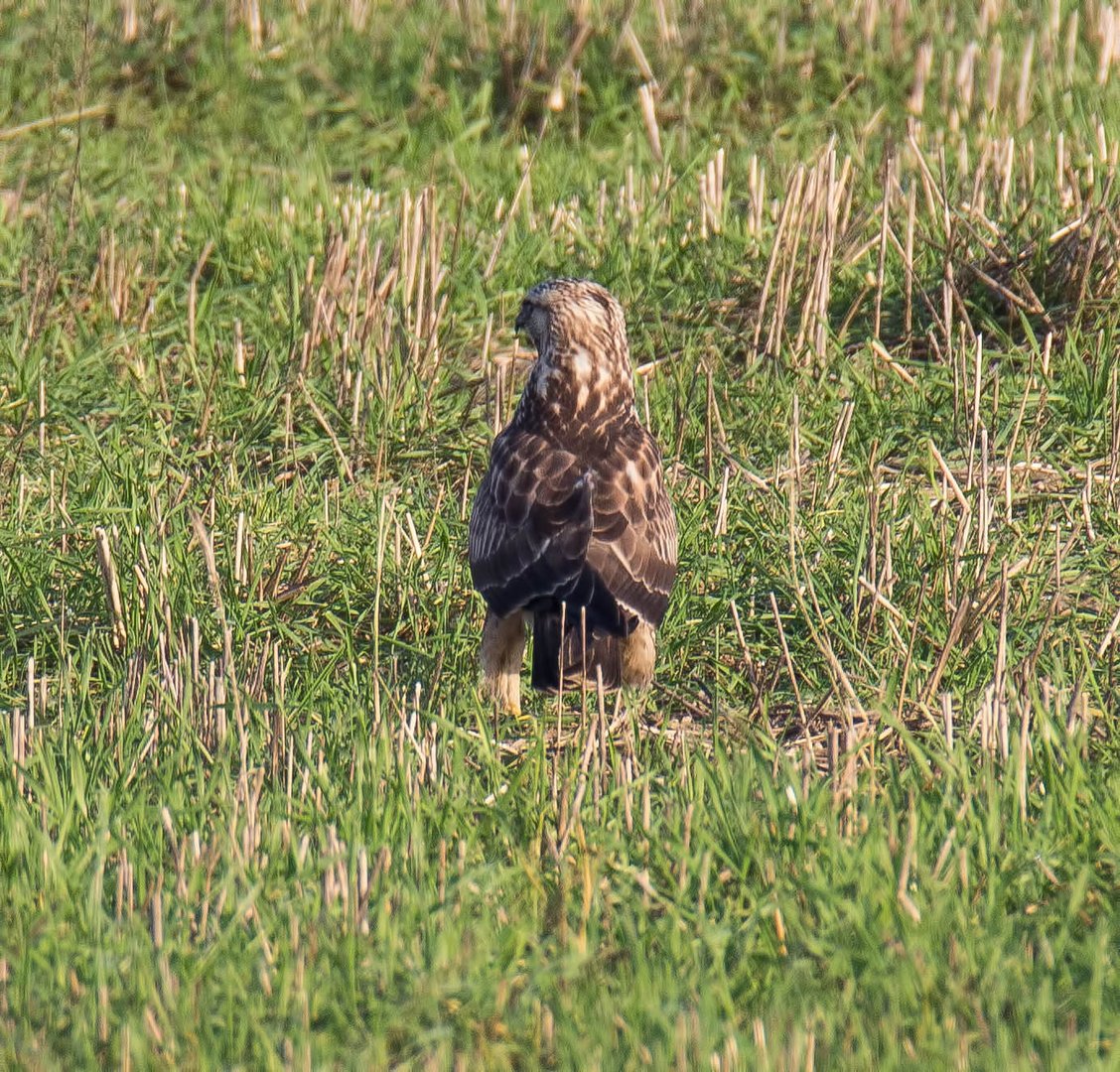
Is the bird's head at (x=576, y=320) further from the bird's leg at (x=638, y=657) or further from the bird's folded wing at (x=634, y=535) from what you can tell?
the bird's leg at (x=638, y=657)

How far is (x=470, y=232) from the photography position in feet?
28.8

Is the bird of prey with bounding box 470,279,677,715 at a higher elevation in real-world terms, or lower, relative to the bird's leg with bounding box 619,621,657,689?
higher

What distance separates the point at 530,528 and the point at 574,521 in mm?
129

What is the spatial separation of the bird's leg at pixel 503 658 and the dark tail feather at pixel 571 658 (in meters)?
0.28

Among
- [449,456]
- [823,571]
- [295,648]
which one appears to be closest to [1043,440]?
[823,571]

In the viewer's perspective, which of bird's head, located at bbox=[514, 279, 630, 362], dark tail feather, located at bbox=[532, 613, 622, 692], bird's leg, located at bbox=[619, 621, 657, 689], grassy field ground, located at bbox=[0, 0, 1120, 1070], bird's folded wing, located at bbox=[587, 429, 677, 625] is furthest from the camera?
bird's head, located at bbox=[514, 279, 630, 362]

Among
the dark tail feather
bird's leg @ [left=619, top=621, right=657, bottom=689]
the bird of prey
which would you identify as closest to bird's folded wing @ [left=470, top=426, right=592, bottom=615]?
the bird of prey

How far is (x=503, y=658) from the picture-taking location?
5.45 meters

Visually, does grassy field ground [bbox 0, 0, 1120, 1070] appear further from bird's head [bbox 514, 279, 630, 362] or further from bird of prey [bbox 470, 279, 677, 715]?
bird's head [bbox 514, 279, 630, 362]

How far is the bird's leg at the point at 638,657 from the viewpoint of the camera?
17.5ft

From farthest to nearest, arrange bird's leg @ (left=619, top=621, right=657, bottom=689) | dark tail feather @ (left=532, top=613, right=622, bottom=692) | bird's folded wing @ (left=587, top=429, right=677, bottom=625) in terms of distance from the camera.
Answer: bird's leg @ (left=619, top=621, right=657, bottom=689), bird's folded wing @ (left=587, top=429, right=677, bottom=625), dark tail feather @ (left=532, top=613, right=622, bottom=692)

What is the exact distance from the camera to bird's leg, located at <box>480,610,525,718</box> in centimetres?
Answer: 541

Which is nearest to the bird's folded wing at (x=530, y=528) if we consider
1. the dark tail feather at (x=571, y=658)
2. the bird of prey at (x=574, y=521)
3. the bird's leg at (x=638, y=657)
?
the bird of prey at (x=574, y=521)

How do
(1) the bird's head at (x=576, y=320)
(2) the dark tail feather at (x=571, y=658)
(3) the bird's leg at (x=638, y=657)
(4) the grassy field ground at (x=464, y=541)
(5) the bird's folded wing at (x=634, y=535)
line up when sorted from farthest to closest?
1. (1) the bird's head at (x=576, y=320)
2. (3) the bird's leg at (x=638, y=657)
3. (5) the bird's folded wing at (x=634, y=535)
4. (2) the dark tail feather at (x=571, y=658)
5. (4) the grassy field ground at (x=464, y=541)
